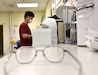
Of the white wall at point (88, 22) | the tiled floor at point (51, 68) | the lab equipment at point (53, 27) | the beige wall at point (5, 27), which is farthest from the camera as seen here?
the beige wall at point (5, 27)

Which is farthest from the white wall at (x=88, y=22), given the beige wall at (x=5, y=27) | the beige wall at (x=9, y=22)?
the beige wall at (x=5, y=27)

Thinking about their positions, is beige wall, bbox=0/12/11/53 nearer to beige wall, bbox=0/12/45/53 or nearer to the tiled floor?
beige wall, bbox=0/12/45/53

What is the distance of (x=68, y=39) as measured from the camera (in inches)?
95.0

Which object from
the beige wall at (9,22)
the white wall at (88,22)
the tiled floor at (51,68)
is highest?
the beige wall at (9,22)

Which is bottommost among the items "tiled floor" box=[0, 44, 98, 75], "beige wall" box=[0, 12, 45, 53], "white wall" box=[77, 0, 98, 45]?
"tiled floor" box=[0, 44, 98, 75]

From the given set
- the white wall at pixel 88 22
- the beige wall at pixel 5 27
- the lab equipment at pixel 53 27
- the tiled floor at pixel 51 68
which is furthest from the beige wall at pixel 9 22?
the tiled floor at pixel 51 68

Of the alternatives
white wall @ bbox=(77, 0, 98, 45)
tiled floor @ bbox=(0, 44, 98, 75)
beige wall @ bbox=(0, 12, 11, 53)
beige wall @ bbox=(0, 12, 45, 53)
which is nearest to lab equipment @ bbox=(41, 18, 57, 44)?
white wall @ bbox=(77, 0, 98, 45)

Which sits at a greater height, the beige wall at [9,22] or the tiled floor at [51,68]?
the beige wall at [9,22]

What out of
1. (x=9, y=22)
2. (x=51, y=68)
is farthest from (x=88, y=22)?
(x=9, y=22)

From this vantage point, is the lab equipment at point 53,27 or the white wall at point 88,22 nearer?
the white wall at point 88,22

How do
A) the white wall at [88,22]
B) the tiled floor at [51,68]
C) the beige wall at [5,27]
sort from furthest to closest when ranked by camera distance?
the beige wall at [5,27] → the white wall at [88,22] → the tiled floor at [51,68]

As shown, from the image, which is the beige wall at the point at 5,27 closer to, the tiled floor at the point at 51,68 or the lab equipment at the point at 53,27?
the lab equipment at the point at 53,27

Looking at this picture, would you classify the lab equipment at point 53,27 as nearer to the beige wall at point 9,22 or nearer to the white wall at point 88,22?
the white wall at point 88,22

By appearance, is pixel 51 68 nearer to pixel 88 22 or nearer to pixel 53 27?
pixel 88 22
